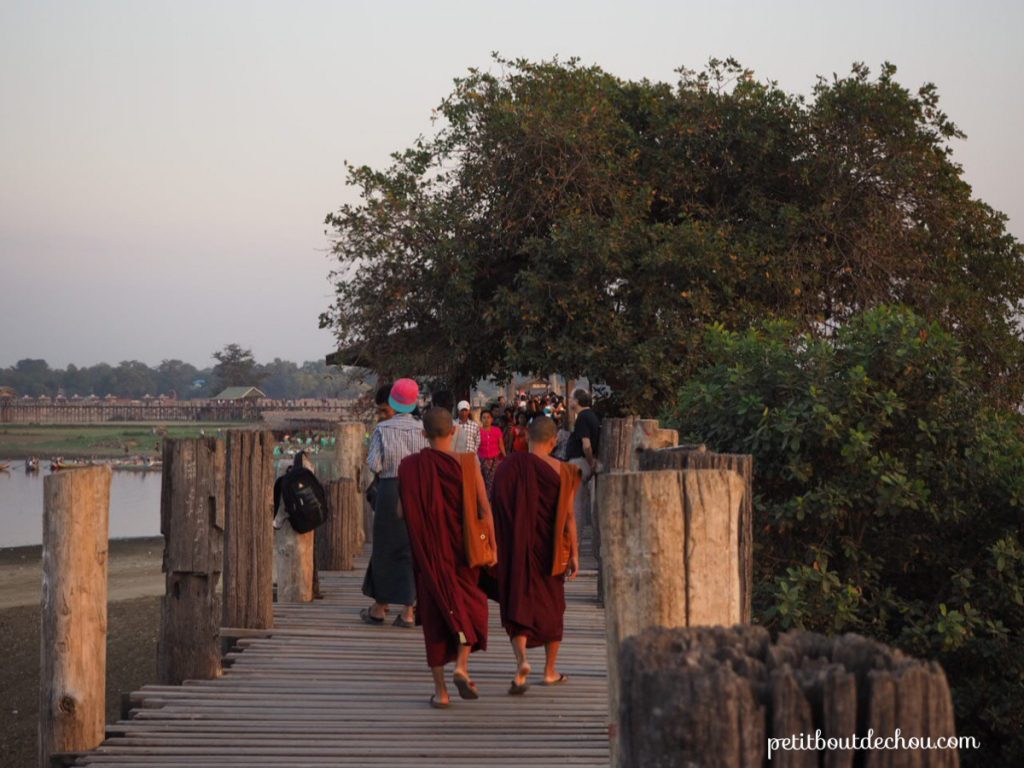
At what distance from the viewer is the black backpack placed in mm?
9609

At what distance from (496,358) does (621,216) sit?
3454mm

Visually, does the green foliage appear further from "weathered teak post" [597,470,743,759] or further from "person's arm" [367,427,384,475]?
"weathered teak post" [597,470,743,759]

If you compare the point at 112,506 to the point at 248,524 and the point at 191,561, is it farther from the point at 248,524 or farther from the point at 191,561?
the point at 191,561

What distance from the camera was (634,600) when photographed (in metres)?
3.74

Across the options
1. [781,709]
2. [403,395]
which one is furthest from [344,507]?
[781,709]

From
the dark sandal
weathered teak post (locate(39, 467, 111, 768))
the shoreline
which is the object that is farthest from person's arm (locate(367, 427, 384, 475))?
the shoreline

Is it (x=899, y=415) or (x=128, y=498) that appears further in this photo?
(x=128, y=498)

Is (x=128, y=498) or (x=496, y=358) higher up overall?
(x=496, y=358)

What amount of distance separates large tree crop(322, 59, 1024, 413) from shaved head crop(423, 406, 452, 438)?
38.2 ft

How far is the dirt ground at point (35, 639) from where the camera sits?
14656mm

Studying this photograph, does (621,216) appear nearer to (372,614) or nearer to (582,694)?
(372,614)

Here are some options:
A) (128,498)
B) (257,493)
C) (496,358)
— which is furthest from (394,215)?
(128,498)

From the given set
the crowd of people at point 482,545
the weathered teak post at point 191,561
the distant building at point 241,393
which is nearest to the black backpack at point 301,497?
the weathered teak post at point 191,561

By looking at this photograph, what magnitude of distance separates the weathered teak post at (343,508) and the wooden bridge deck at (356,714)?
10.7 feet
